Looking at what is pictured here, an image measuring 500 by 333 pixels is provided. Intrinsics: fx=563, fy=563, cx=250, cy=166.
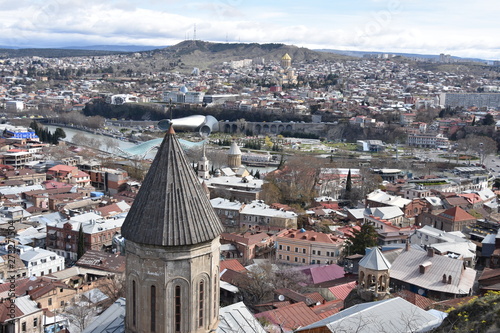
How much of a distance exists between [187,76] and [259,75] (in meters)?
14.7

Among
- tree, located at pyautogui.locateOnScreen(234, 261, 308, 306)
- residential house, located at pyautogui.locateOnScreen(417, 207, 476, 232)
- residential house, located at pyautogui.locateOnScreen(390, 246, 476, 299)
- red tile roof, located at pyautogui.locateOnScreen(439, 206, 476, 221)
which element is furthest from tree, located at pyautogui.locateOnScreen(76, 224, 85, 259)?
red tile roof, located at pyautogui.locateOnScreen(439, 206, 476, 221)

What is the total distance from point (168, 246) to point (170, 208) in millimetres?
372

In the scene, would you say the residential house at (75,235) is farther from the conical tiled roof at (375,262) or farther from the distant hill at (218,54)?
the distant hill at (218,54)

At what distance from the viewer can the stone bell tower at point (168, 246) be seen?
5.54 meters

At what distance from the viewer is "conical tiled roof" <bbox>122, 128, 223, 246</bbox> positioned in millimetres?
5516

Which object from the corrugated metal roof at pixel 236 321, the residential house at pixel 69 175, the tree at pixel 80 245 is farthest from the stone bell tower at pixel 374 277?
the residential house at pixel 69 175

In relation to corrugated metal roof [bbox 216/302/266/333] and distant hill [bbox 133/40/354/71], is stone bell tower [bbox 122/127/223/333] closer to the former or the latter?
corrugated metal roof [bbox 216/302/266/333]

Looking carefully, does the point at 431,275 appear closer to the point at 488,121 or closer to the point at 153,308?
the point at 153,308

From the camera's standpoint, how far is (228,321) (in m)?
6.64

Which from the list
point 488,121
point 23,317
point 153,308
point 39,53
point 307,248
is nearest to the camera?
point 153,308

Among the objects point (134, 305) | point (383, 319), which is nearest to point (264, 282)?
point (383, 319)

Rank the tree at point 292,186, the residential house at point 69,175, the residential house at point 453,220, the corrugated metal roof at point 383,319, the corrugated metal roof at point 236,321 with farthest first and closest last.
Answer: the residential house at point 69,175, the tree at point 292,186, the residential house at point 453,220, the corrugated metal roof at point 383,319, the corrugated metal roof at point 236,321

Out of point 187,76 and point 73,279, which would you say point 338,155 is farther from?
point 187,76

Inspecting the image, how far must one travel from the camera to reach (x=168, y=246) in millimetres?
5504
